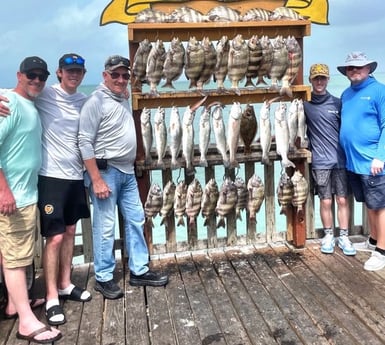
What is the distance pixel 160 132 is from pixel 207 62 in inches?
29.2

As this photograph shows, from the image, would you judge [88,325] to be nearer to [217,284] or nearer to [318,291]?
[217,284]

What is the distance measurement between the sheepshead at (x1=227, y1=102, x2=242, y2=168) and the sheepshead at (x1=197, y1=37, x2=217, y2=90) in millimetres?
343

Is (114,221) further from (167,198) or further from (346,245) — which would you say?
(346,245)

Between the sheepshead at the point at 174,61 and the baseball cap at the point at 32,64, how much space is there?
3.80 ft

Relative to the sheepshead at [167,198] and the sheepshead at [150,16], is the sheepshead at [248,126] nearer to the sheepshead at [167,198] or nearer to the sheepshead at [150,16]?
the sheepshead at [167,198]

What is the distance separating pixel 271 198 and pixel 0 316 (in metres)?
2.72

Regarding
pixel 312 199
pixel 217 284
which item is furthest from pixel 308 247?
pixel 217 284

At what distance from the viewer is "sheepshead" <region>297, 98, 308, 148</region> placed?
4238 millimetres

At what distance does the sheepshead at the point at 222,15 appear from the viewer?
4105 millimetres

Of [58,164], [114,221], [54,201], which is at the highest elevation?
[58,164]

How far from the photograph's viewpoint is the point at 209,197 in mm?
4316

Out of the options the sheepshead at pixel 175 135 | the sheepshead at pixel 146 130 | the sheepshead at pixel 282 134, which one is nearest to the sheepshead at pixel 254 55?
the sheepshead at pixel 282 134

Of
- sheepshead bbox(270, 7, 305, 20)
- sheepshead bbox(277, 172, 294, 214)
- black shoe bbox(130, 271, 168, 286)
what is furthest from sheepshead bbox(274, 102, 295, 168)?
black shoe bbox(130, 271, 168, 286)

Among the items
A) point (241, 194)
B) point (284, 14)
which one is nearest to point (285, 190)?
point (241, 194)
